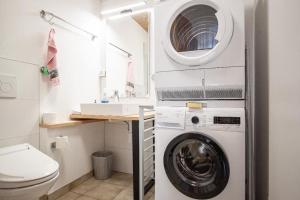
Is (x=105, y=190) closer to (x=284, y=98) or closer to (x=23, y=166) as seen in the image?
(x=23, y=166)

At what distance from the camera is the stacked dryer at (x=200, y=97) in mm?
1108

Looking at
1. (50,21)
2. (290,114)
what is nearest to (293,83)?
(290,114)

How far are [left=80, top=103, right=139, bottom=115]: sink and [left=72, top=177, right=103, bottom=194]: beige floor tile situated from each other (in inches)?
32.1

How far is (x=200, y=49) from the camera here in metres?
1.28

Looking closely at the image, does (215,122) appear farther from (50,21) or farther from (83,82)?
(50,21)

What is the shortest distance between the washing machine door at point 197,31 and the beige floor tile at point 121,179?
1.55 metres

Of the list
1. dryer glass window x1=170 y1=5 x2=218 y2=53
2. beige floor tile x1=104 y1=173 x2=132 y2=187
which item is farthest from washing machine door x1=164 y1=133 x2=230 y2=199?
beige floor tile x1=104 y1=173 x2=132 y2=187

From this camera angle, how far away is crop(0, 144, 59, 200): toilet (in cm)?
98

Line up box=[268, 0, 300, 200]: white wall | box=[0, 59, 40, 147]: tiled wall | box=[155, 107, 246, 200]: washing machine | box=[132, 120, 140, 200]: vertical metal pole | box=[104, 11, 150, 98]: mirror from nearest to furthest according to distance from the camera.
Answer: box=[268, 0, 300, 200]: white wall, box=[155, 107, 246, 200]: washing machine, box=[0, 59, 40, 147]: tiled wall, box=[132, 120, 140, 200]: vertical metal pole, box=[104, 11, 150, 98]: mirror

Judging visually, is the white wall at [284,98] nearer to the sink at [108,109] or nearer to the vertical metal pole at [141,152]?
the vertical metal pole at [141,152]

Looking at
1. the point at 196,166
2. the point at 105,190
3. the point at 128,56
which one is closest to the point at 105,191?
the point at 105,190

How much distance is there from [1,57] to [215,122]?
1645 mm

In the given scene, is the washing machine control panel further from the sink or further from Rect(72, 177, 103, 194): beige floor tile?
Rect(72, 177, 103, 194): beige floor tile

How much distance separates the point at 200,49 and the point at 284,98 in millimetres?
634
